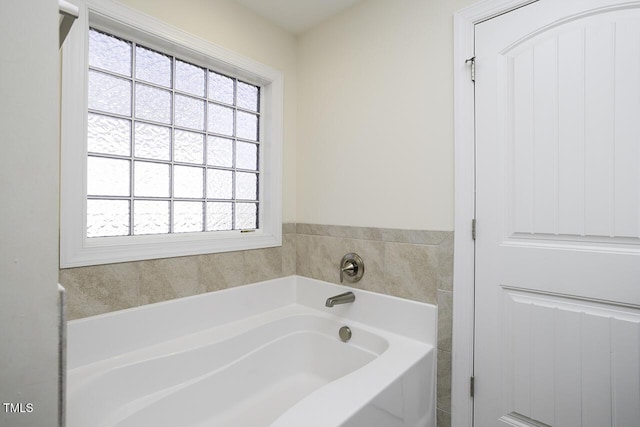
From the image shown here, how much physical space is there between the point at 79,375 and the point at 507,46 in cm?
229

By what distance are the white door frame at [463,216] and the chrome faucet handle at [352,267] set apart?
1.82ft

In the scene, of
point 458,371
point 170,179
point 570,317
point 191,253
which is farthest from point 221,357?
point 570,317

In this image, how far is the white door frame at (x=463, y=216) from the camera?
4.70 ft

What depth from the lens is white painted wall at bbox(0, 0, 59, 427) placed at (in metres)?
0.53

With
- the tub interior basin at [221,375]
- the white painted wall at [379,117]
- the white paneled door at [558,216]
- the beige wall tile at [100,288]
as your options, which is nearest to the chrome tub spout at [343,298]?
the tub interior basin at [221,375]

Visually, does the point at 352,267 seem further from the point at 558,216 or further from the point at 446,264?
the point at 558,216

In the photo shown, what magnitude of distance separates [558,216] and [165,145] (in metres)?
1.92

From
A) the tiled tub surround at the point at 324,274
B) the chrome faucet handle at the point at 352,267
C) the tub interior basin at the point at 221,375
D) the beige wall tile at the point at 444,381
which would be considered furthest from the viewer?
the chrome faucet handle at the point at 352,267

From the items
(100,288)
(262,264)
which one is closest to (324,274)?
(262,264)

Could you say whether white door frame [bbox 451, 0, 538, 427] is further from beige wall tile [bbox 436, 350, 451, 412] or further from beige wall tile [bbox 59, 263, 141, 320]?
beige wall tile [bbox 59, 263, 141, 320]

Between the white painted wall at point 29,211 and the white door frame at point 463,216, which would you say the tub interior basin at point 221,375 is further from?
the white painted wall at point 29,211

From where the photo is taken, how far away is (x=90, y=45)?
1.43 metres

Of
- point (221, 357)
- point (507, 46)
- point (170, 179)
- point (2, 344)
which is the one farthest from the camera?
point (170, 179)

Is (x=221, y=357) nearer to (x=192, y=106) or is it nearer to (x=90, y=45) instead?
(x=192, y=106)
